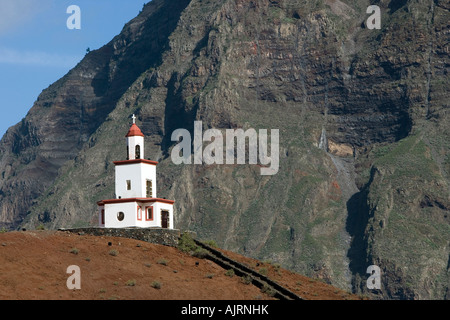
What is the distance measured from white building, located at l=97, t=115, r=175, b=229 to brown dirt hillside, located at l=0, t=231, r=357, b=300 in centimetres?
396

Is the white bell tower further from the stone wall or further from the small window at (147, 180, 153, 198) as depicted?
the stone wall

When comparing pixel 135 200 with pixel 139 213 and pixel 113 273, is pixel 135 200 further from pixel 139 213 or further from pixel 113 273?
pixel 113 273

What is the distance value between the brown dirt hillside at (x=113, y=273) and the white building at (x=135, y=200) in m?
3.96

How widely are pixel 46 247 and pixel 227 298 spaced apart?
15001 millimetres

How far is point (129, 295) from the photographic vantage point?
84312 mm

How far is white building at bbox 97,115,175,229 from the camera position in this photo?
103 m

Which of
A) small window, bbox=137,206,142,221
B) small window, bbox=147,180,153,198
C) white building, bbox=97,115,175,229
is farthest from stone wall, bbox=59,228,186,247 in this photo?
small window, bbox=147,180,153,198

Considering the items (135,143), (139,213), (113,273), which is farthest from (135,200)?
(113,273)

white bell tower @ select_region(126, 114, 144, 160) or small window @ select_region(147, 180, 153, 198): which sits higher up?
white bell tower @ select_region(126, 114, 144, 160)

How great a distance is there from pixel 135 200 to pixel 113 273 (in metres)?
15.2

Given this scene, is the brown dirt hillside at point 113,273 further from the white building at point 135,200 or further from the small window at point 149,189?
the small window at point 149,189
